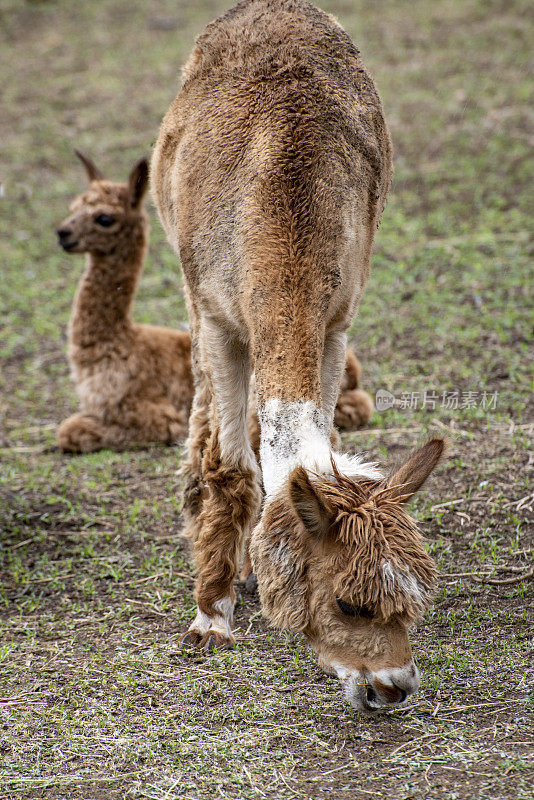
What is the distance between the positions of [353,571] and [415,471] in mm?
448

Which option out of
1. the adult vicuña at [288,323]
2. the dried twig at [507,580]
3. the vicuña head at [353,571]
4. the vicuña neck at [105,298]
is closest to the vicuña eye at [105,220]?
the vicuña neck at [105,298]

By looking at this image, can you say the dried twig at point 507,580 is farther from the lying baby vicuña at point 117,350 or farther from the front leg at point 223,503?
the lying baby vicuña at point 117,350

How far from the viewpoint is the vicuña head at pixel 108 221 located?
21.7 feet

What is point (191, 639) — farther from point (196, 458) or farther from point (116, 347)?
point (116, 347)

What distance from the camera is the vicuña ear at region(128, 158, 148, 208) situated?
653 centimetres

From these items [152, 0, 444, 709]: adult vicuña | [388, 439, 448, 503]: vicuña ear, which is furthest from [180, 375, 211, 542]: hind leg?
[388, 439, 448, 503]: vicuña ear

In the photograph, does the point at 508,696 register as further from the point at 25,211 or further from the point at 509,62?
the point at 509,62

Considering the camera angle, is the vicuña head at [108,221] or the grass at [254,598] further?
the vicuña head at [108,221]

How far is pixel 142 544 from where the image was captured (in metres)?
5.11

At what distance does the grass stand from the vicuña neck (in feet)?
2.82

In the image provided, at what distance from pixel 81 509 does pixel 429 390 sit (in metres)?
2.69

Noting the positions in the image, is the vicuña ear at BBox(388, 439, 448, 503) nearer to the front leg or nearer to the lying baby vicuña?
the front leg

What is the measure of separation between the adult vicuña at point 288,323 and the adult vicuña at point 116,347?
202 centimetres

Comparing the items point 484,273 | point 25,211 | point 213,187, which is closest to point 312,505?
point 213,187
